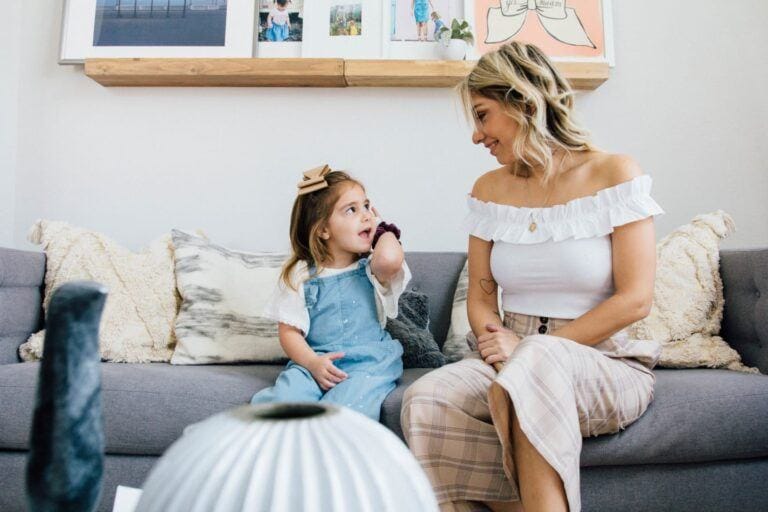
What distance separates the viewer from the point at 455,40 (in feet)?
7.66

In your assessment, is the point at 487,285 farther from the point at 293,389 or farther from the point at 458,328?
the point at 293,389

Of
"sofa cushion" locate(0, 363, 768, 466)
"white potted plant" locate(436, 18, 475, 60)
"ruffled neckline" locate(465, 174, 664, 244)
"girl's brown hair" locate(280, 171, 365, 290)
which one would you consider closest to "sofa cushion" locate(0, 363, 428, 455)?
"sofa cushion" locate(0, 363, 768, 466)

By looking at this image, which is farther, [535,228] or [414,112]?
[414,112]

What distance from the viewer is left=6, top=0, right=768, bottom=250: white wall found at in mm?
2416

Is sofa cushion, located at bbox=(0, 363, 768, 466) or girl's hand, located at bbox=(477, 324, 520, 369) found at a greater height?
girl's hand, located at bbox=(477, 324, 520, 369)

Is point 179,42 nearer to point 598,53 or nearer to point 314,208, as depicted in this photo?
point 314,208

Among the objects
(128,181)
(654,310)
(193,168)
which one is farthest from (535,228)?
(128,181)

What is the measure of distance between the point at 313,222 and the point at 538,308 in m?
0.68

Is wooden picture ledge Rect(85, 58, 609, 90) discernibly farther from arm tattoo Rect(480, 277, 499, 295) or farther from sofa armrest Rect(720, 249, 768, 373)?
arm tattoo Rect(480, 277, 499, 295)

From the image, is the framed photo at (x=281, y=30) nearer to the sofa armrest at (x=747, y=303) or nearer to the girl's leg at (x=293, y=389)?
the girl's leg at (x=293, y=389)

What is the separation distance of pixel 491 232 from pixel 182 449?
128cm

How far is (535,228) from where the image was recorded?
1.42 m

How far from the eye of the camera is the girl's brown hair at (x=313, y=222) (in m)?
1.71

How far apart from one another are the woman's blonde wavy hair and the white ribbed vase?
1.21 m
